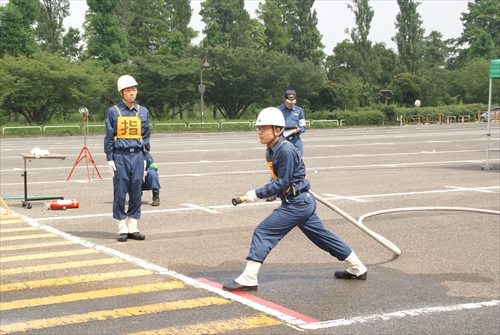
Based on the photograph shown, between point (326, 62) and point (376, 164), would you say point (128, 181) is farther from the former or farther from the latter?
point (326, 62)

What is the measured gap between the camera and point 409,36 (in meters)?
89.2

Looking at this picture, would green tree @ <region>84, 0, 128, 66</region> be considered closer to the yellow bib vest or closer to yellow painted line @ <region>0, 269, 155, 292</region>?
the yellow bib vest

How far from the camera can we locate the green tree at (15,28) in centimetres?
6206

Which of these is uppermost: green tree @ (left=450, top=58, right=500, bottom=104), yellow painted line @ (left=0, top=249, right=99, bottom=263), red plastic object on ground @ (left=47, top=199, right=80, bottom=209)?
green tree @ (left=450, top=58, right=500, bottom=104)

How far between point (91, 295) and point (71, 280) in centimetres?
69

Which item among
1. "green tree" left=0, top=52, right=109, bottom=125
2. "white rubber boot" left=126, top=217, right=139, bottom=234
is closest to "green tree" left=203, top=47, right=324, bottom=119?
"green tree" left=0, top=52, right=109, bottom=125

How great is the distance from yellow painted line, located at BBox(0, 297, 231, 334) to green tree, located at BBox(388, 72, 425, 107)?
78.7 metres

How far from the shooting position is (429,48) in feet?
365

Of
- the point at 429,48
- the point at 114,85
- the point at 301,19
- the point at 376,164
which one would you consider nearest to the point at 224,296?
the point at 376,164

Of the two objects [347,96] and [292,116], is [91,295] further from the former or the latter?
[347,96]

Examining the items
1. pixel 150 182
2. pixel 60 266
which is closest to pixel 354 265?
pixel 60 266

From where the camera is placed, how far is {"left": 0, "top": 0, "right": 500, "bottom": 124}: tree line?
57.6m

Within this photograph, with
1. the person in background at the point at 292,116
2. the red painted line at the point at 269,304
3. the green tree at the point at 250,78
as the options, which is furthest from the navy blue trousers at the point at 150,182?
the green tree at the point at 250,78

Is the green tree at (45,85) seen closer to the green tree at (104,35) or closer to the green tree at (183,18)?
the green tree at (104,35)
